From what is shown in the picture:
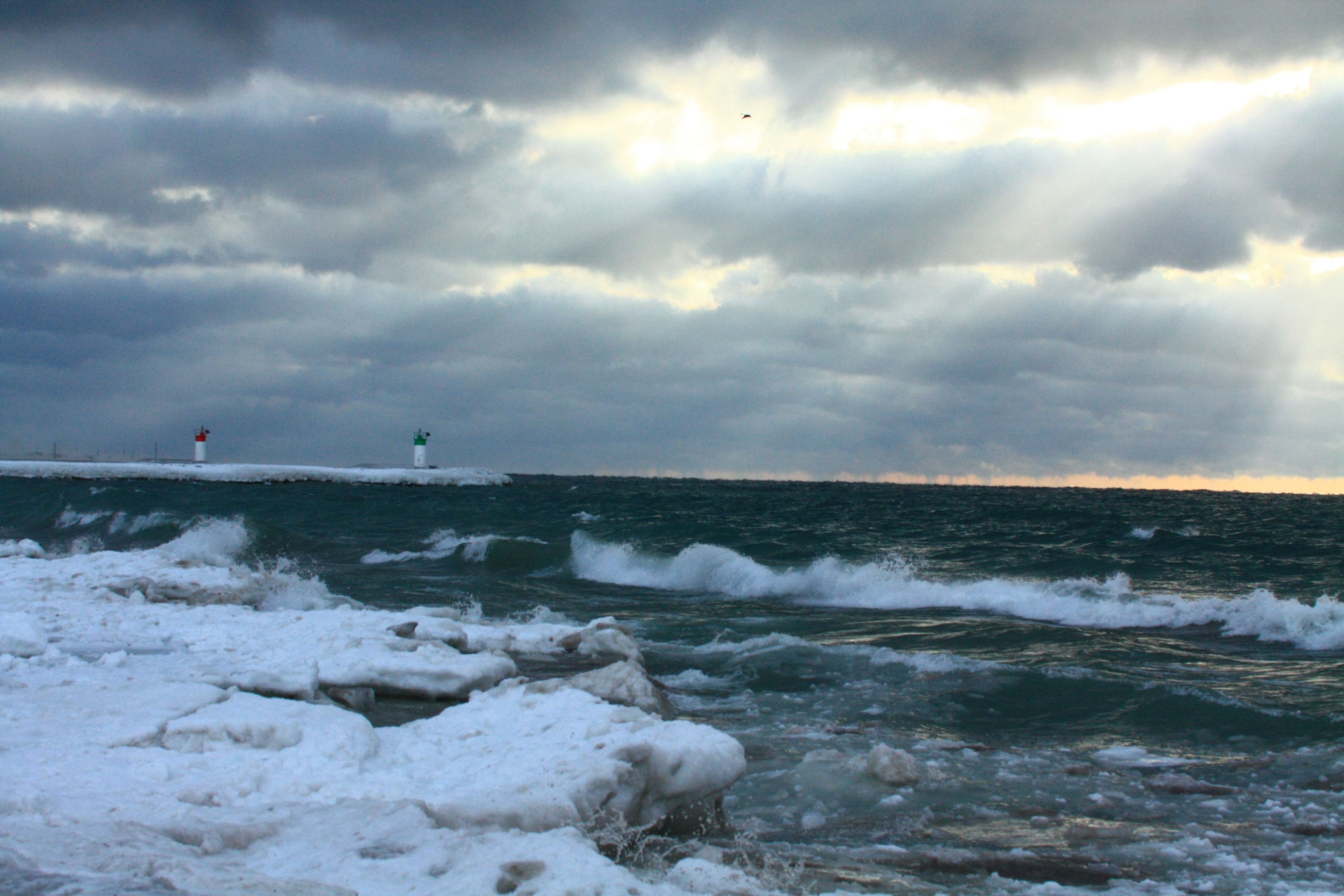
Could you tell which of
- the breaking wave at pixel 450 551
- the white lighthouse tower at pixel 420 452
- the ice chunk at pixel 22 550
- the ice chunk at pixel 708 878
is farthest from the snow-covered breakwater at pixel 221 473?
the ice chunk at pixel 708 878

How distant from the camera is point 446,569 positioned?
22.9 meters

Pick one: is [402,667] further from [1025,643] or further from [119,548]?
[119,548]

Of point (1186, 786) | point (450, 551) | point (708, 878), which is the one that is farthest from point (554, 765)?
point (450, 551)

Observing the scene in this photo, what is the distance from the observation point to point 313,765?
5.18m

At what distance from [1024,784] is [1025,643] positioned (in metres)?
7.21

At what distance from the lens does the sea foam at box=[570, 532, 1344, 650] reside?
48.1 feet

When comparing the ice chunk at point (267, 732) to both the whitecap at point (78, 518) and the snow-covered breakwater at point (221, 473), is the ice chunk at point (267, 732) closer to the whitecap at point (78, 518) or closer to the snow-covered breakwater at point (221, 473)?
the whitecap at point (78, 518)

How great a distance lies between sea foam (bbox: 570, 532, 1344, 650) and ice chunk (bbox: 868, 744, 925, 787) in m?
10.4

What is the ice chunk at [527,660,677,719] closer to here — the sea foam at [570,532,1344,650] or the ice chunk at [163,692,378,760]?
the ice chunk at [163,692,378,760]

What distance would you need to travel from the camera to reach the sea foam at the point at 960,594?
14.7 meters

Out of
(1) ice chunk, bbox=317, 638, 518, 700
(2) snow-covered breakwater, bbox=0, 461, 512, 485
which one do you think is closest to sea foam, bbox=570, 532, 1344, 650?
(1) ice chunk, bbox=317, 638, 518, 700

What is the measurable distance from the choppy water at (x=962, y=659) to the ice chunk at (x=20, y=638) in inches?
223

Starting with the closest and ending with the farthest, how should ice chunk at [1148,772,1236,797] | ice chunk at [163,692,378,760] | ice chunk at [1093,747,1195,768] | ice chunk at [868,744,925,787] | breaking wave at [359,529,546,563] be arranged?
ice chunk at [163,692,378,760]
ice chunk at [868,744,925,787]
ice chunk at [1148,772,1236,797]
ice chunk at [1093,747,1195,768]
breaking wave at [359,529,546,563]

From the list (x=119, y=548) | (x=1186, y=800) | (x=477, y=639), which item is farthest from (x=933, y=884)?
(x=119, y=548)
